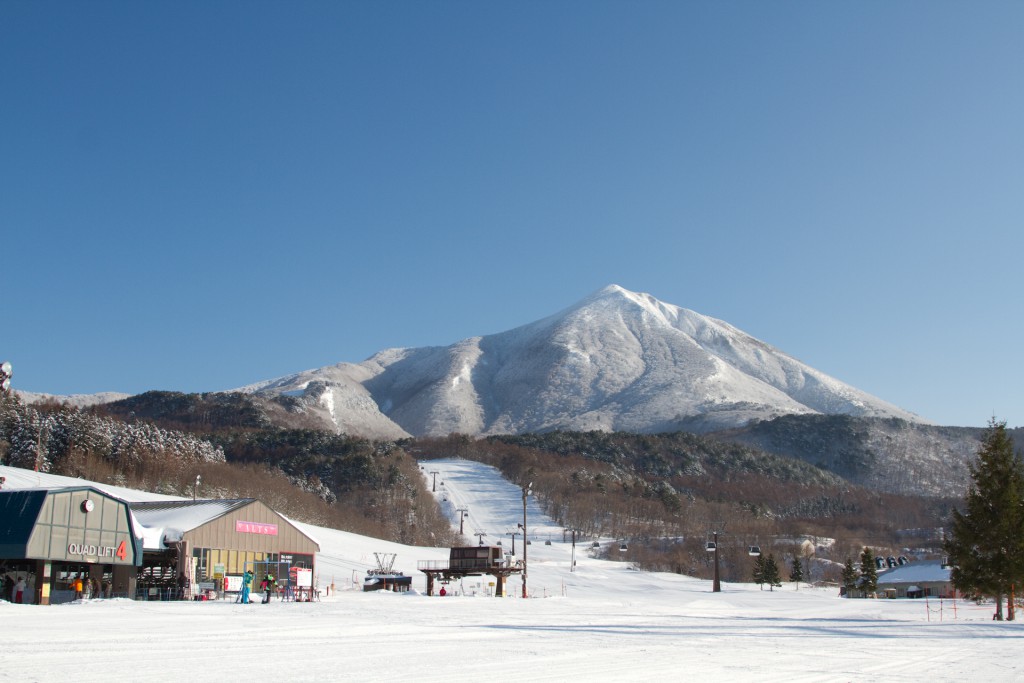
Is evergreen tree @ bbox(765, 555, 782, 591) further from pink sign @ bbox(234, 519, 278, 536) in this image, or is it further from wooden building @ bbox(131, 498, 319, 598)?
pink sign @ bbox(234, 519, 278, 536)

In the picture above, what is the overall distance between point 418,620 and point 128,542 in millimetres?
15243

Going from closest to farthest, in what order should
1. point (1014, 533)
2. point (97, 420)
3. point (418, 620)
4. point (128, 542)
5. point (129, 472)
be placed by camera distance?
point (418, 620) → point (1014, 533) → point (128, 542) → point (129, 472) → point (97, 420)

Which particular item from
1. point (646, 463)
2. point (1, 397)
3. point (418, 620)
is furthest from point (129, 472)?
point (646, 463)

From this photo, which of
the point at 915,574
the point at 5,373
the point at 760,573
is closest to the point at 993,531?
the point at 760,573

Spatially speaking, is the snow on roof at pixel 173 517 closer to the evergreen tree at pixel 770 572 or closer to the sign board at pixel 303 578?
the sign board at pixel 303 578

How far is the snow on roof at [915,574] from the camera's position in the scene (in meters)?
79.9

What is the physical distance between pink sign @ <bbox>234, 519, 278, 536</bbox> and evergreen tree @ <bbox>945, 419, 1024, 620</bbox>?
29.0 metres

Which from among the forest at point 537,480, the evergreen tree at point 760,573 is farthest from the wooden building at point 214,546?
the evergreen tree at point 760,573

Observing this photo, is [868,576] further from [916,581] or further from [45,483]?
[45,483]

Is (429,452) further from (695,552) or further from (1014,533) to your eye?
(1014,533)

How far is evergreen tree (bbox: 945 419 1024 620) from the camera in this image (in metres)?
30.0

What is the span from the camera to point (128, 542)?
33500 mm

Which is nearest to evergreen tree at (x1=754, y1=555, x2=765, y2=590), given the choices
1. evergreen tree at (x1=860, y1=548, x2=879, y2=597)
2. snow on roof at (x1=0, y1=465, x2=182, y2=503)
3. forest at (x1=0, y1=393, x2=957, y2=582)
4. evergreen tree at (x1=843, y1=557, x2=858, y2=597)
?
forest at (x1=0, y1=393, x2=957, y2=582)

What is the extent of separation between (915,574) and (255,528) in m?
68.0
